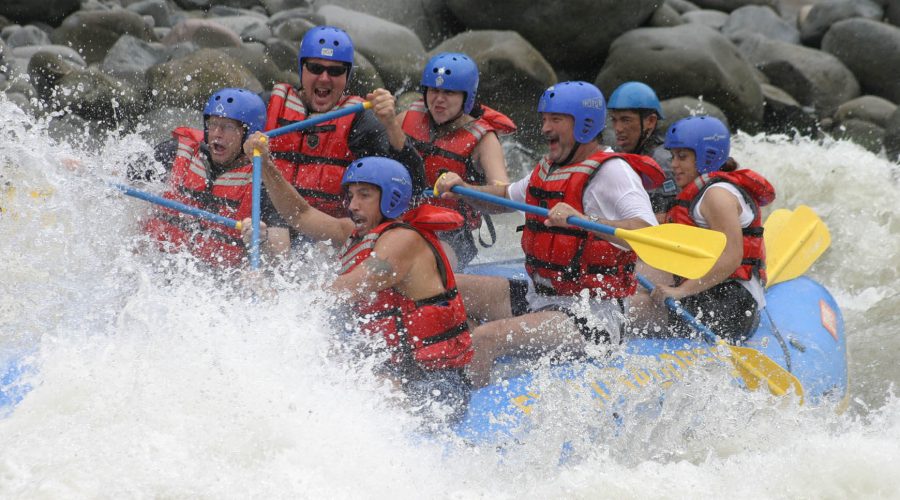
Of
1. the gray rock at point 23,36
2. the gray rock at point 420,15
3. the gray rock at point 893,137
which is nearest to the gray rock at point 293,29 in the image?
the gray rock at point 420,15

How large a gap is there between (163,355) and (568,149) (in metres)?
2.01

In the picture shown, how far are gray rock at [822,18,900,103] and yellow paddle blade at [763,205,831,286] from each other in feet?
27.7

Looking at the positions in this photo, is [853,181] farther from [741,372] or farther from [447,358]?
[447,358]

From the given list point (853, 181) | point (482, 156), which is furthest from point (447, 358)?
point (853, 181)

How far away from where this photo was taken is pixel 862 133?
Answer: 12305 mm

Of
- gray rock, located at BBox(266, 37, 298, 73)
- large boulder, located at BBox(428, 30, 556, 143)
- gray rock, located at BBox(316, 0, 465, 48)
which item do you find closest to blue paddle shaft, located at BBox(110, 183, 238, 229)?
gray rock, located at BBox(266, 37, 298, 73)

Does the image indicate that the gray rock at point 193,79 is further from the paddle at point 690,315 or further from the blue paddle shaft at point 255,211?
the paddle at point 690,315

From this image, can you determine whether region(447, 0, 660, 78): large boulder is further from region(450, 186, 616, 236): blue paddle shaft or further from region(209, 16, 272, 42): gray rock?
region(450, 186, 616, 236): blue paddle shaft

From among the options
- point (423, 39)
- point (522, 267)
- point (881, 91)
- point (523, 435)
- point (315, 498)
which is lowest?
point (881, 91)

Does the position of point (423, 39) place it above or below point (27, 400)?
below

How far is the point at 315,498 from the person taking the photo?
3293 mm

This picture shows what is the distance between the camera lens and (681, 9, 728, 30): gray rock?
15406 millimetres

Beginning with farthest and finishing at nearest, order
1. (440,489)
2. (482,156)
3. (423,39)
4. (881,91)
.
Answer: (881,91) → (423,39) → (482,156) → (440,489)

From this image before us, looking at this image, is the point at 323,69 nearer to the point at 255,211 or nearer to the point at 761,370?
the point at 255,211
